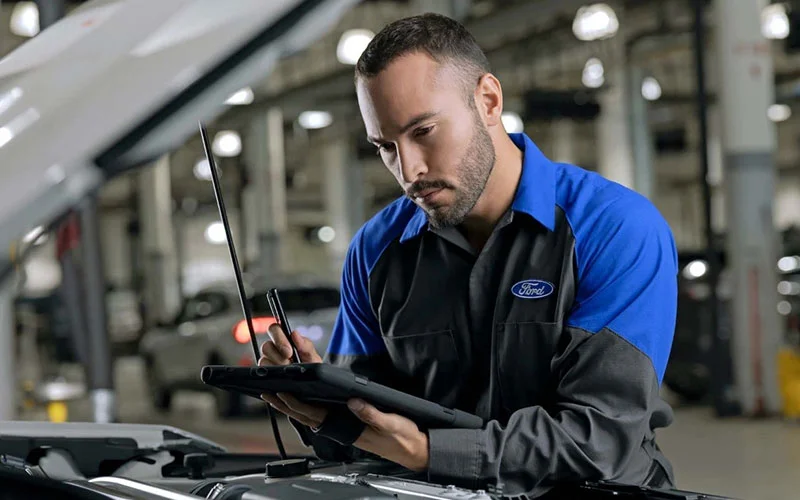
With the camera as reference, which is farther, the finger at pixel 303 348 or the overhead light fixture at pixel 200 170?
the overhead light fixture at pixel 200 170

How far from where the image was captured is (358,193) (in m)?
25.4

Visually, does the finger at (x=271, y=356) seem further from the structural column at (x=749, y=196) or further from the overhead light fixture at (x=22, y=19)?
the overhead light fixture at (x=22, y=19)

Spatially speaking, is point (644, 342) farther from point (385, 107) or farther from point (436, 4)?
point (436, 4)

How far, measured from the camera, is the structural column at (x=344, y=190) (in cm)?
2480

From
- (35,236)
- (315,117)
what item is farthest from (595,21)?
(35,236)

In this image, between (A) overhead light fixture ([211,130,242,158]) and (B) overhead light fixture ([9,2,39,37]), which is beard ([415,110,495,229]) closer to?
(B) overhead light fixture ([9,2,39,37])

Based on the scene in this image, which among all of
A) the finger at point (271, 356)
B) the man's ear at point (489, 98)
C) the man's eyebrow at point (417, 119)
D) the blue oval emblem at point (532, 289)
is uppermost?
the man's ear at point (489, 98)

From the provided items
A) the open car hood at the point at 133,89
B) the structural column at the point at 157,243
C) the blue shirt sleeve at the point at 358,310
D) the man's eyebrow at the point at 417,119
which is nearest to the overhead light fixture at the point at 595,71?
the structural column at the point at 157,243

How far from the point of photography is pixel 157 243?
2898 centimetres

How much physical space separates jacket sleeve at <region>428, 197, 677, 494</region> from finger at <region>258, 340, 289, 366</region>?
1.14ft

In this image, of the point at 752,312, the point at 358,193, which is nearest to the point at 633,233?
the point at 752,312

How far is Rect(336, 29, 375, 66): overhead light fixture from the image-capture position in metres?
20.6

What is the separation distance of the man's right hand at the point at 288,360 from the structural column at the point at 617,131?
16.4 meters

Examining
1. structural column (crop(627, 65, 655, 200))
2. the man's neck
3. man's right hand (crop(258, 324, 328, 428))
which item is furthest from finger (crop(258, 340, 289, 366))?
structural column (crop(627, 65, 655, 200))
